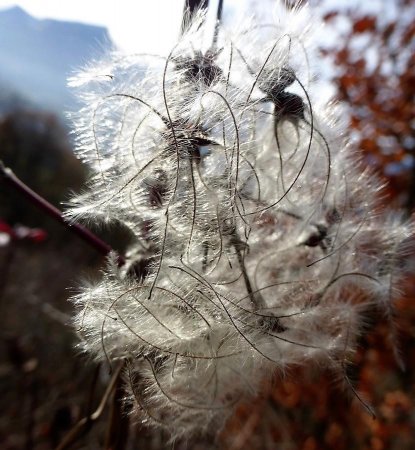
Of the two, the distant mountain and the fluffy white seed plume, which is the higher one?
the distant mountain

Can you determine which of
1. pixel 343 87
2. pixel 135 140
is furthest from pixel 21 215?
pixel 135 140

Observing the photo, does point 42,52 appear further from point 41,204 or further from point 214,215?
point 214,215

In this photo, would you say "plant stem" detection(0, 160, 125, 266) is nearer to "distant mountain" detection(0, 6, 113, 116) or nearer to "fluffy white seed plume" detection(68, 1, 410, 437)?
"fluffy white seed plume" detection(68, 1, 410, 437)

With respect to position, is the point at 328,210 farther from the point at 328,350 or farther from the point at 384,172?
the point at 384,172

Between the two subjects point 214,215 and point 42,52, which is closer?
point 214,215

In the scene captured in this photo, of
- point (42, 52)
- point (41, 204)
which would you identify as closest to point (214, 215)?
point (41, 204)

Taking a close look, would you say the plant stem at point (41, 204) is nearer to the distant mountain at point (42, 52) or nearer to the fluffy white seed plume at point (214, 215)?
the fluffy white seed plume at point (214, 215)

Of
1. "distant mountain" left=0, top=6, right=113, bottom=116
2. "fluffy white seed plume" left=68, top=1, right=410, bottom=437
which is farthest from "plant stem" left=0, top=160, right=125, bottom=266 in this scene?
"distant mountain" left=0, top=6, right=113, bottom=116
